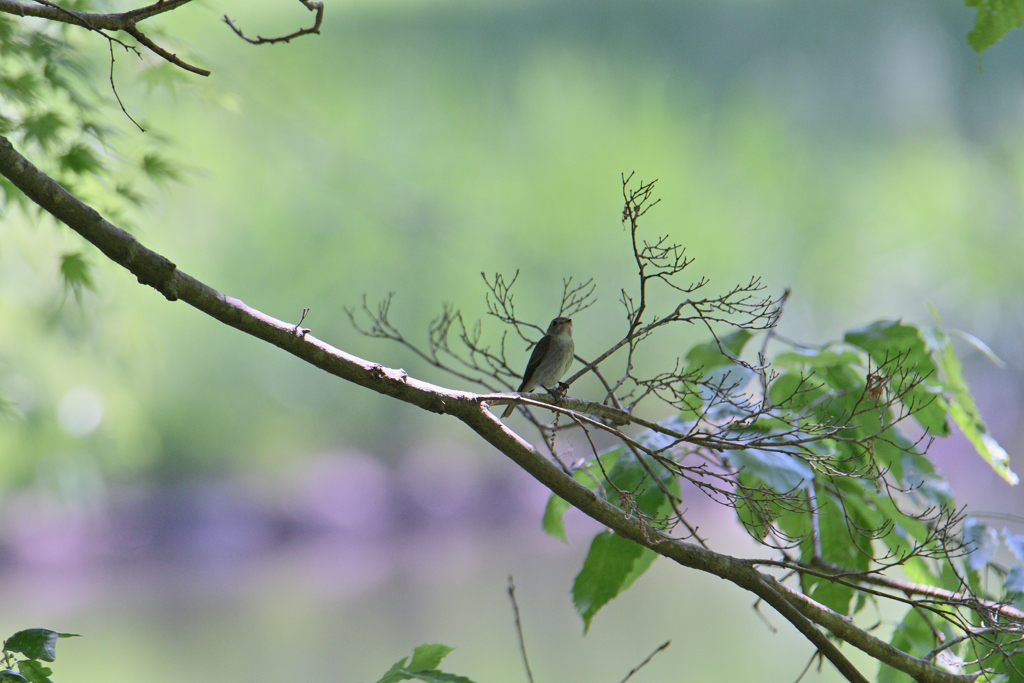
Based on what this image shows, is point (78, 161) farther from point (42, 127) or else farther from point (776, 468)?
point (776, 468)

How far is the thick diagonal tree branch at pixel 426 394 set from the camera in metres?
0.68

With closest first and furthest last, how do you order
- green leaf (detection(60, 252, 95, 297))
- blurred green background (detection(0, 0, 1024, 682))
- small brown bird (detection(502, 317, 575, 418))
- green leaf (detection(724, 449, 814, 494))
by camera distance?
green leaf (detection(724, 449, 814, 494)) < green leaf (detection(60, 252, 95, 297)) < small brown bird (detection(502, 317, 575, 418)) < blurred green background (detection(0, 0, 1024, 682))

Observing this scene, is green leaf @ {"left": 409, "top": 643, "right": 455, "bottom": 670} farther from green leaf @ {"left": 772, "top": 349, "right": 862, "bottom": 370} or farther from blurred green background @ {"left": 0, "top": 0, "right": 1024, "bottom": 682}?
blurred green background @ {"left": 0, "top": 0, "right": 1024, "bottom": 682}

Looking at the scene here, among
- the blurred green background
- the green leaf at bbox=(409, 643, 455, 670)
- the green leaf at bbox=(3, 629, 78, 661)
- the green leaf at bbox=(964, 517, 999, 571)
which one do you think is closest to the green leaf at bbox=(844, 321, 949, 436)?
the green leaf at bbox=(964, 517, 999, 571)

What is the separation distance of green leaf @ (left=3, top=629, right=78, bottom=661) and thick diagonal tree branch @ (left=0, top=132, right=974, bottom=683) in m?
0.33

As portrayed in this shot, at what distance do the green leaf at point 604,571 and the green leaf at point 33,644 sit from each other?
0.57 m

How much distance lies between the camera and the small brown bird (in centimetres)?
147

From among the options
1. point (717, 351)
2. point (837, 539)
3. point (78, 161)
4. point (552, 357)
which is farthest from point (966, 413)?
point (78, 161)

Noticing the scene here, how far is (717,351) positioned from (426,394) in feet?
1.81

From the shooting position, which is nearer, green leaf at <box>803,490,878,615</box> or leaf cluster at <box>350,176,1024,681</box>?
leaf cluster at <box>350,176,1024,681</box>

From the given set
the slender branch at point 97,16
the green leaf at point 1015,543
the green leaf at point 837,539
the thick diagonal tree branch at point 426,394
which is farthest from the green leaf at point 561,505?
the slender branch at point 97,16

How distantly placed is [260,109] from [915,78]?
237 inches

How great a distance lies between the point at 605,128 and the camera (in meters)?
7.01

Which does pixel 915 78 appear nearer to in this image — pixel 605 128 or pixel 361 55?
pixel 605 128
